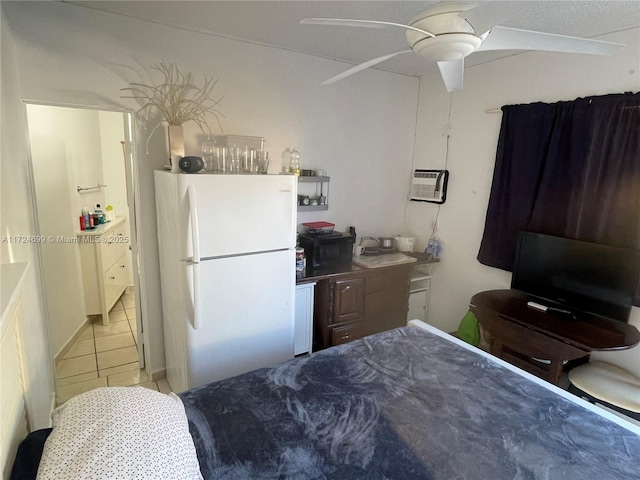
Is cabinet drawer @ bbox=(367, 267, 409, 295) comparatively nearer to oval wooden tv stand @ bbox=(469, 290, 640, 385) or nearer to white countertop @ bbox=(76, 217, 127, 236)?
oval wooden tv stand @ bbox=(469, 290, 640, 385)

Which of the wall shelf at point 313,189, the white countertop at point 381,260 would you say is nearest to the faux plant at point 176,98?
the wall shelf at point 313,189

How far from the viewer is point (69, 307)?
10.2 ft

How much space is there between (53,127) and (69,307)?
158 centimetres

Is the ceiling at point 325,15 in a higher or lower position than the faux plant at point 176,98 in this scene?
higher

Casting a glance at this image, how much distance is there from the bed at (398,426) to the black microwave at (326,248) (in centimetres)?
118

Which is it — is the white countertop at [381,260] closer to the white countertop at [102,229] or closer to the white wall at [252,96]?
the white wall at [252,96]

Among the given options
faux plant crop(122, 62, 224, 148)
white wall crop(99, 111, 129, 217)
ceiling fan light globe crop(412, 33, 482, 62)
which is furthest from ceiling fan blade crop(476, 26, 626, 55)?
white wall crop(99, 111, 129, 217)

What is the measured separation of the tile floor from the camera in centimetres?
265

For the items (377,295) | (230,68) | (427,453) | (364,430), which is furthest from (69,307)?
(427,453)

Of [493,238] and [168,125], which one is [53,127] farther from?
[493,238]

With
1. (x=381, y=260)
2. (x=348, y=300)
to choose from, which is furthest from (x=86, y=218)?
(x=381, y=260)

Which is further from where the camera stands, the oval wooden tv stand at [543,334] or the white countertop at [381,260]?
→ the white countertop at [381,260]

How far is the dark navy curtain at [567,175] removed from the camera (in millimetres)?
2207

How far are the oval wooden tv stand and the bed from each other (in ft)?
1.93
